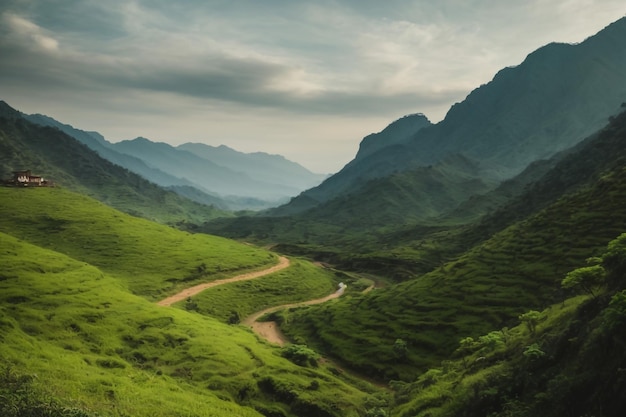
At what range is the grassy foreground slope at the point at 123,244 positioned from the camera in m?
127

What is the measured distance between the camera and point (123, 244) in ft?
486

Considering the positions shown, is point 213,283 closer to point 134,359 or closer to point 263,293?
point 263,293

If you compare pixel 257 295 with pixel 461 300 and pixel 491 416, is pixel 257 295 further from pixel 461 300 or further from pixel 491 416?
pixel 491 416

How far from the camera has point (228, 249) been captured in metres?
180

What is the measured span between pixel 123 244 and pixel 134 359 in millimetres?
104106

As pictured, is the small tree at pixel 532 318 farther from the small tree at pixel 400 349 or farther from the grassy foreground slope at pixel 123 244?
the grassy foreground slope at pixel 123 244

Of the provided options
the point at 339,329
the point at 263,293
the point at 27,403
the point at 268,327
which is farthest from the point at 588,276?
the point at 263,293

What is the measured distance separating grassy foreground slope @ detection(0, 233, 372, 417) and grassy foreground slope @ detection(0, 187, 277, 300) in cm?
4168

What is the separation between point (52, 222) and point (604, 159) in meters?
230


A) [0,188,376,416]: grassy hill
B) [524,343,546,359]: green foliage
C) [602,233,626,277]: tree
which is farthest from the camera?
[0,188,376,416]: grassy hill

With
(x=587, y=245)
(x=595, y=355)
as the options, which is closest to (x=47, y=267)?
(x=595, y=355)

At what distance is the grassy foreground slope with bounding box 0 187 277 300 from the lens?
12712cm

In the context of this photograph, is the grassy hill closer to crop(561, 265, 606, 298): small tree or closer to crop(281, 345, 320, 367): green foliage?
crop(281, 345, 320, 367): green foliage

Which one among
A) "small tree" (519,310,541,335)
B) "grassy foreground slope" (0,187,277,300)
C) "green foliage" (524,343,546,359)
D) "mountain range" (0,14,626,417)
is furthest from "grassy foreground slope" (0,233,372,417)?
"grassy foreground slope" (0,187,277,300)
